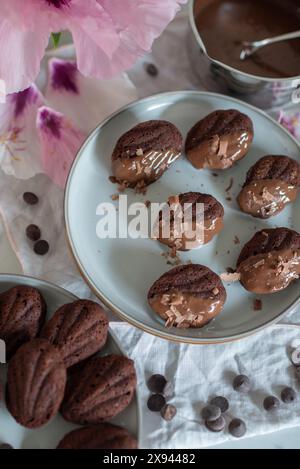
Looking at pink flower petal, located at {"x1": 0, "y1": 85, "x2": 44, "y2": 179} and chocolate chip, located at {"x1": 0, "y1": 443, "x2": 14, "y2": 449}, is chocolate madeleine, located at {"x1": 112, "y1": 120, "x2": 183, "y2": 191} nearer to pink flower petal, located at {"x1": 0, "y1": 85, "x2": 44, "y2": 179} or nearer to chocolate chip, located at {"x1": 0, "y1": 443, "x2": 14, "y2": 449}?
pink flower petal, located at {"x1": 0, "y1": 85, "x2": 44, "y2": 179}

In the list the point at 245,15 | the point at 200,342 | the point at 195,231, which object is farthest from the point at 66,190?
the point at 245,15

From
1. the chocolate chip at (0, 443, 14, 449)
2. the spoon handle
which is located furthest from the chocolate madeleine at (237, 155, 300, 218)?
the chocolate chip at (0, 443, 14, 449)

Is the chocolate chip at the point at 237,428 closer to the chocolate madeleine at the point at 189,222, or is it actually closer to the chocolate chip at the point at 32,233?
the chocolate madeleine at the point at 189,222

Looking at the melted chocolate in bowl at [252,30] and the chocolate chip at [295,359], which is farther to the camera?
the melted chocolate in bowl at [252,30]

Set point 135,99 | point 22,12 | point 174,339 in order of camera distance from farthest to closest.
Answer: point 135,99 < point 174,339 < point 22,12

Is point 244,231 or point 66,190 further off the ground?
point 66,190

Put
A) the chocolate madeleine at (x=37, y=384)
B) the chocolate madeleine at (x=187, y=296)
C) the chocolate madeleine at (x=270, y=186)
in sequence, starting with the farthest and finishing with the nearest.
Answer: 1. the chocolate madeleine at (x=270, y=186)
2. the chocolate madeleine at (x=187, y=296)
3. the chocolate madeleine at (x=37, y=384)

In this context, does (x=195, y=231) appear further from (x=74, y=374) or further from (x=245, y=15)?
(x=245, y=15)

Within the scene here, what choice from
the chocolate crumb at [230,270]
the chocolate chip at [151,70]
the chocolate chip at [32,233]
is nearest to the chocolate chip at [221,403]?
the chocolate crumb at [230,270]
